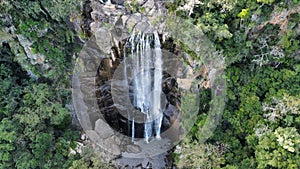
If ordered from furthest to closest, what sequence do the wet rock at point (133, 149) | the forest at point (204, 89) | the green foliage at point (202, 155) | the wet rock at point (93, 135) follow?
the wet rock at point (133, 149), the wet rock at point (93, 135), the green foliage at point (202, 155), the forest at point (204, 89)

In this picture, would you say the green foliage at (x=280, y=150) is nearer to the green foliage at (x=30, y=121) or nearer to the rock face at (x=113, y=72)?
the rock face at (x=113, y=72)

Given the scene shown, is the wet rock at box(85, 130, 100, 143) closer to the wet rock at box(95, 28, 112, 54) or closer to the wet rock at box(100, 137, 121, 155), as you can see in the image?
the wet rock at box(100, 137, 121, 155)

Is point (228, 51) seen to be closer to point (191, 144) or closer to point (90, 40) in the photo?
point (191, 144)

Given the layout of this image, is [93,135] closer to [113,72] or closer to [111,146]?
[111,146]

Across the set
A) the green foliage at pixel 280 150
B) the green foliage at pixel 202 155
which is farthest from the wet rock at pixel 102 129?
the green foliage at pixel 280 150

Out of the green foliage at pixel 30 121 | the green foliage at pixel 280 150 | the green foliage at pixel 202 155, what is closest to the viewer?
the green foliage at pixel 280 150

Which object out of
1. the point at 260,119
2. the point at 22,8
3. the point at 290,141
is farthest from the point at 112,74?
the point at 290,141

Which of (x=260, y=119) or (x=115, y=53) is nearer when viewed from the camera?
(x=260, y=119)
